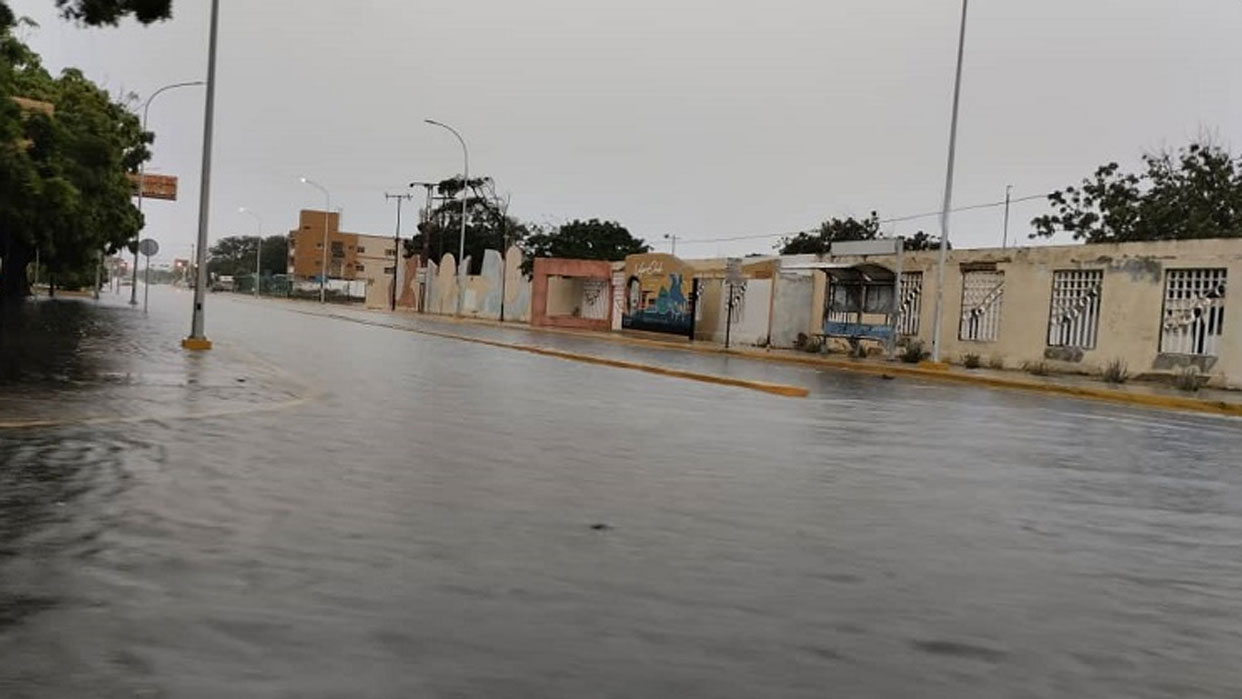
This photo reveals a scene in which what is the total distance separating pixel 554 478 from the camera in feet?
26.2

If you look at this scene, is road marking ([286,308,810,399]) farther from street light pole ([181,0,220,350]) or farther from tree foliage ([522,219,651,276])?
tree foliage ([522,219,651,276])

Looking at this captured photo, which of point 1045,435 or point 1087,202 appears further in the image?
point 1087,202

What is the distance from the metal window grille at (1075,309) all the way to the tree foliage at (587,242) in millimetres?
59078

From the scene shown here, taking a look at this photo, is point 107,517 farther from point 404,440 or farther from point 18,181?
point 18,181

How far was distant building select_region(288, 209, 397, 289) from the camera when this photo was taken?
150875 millimetres

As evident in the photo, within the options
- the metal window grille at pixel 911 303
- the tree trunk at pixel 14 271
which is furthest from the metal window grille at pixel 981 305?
the tree trunk at pixel 14 271

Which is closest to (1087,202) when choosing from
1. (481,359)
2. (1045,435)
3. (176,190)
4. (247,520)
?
(481,359)

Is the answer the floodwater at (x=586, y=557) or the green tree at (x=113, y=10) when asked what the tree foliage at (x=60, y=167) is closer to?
the green tree at (x=113, y=10)

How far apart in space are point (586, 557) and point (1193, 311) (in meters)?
24.5

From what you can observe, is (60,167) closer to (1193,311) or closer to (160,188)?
(1193,311)

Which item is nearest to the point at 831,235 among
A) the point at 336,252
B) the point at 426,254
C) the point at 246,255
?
the point at 426,254

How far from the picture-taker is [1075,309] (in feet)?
95.8

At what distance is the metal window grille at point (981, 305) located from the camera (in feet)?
105

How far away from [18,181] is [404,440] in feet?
68.3
